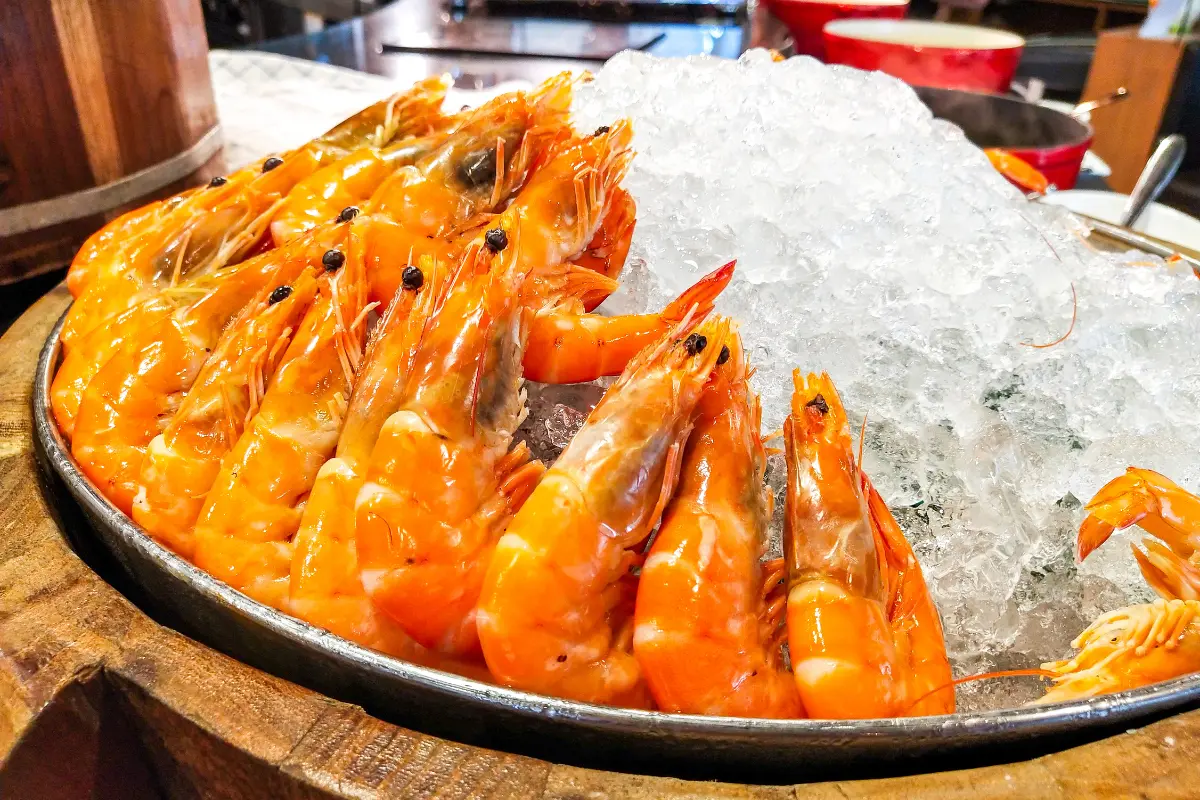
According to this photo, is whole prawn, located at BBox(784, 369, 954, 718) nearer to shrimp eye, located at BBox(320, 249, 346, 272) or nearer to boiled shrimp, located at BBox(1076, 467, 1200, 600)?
boiled shrimp, located at BBox(1076, 467, 1200, 600)

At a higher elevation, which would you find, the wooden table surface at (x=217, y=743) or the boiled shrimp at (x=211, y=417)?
the boiled shrimp at (x=211, y=417)

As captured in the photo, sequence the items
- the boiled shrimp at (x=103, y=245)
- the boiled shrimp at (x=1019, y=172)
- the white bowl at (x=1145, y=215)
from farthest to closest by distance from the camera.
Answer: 1. the white bowl at (x=1145, y=215)
2. the boiled shrimp at (x=1019, y=172)
3. the boiled shrimp at (x=103, y=245)

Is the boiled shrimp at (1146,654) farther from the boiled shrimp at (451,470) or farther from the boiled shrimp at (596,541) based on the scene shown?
the boiled shrimp at (451,470)

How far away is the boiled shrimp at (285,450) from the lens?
3.92 ft

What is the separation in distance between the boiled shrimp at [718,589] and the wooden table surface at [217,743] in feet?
0.49

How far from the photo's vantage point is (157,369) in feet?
4.74

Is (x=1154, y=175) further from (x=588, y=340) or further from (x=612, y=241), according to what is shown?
(x=588, y=340)

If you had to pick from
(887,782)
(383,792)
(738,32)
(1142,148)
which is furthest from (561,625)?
(1142,148)

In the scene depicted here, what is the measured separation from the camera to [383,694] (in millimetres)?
1030

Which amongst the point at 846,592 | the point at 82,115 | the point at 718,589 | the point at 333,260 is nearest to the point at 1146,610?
the point at 846,592

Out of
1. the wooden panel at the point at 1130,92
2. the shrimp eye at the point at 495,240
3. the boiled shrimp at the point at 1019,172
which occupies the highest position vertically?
the shrimp eye at the point at 495,240

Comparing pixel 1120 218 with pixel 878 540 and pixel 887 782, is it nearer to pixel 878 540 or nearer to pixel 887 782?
pixel 878 540

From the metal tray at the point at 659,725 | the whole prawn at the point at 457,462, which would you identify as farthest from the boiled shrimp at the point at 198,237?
the metal tray at the point at 659,725

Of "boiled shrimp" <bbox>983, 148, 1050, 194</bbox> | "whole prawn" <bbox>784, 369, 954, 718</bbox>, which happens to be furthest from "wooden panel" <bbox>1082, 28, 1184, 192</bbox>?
"whole prawn" <bbox>784, 369, 954, 718</bbox>
